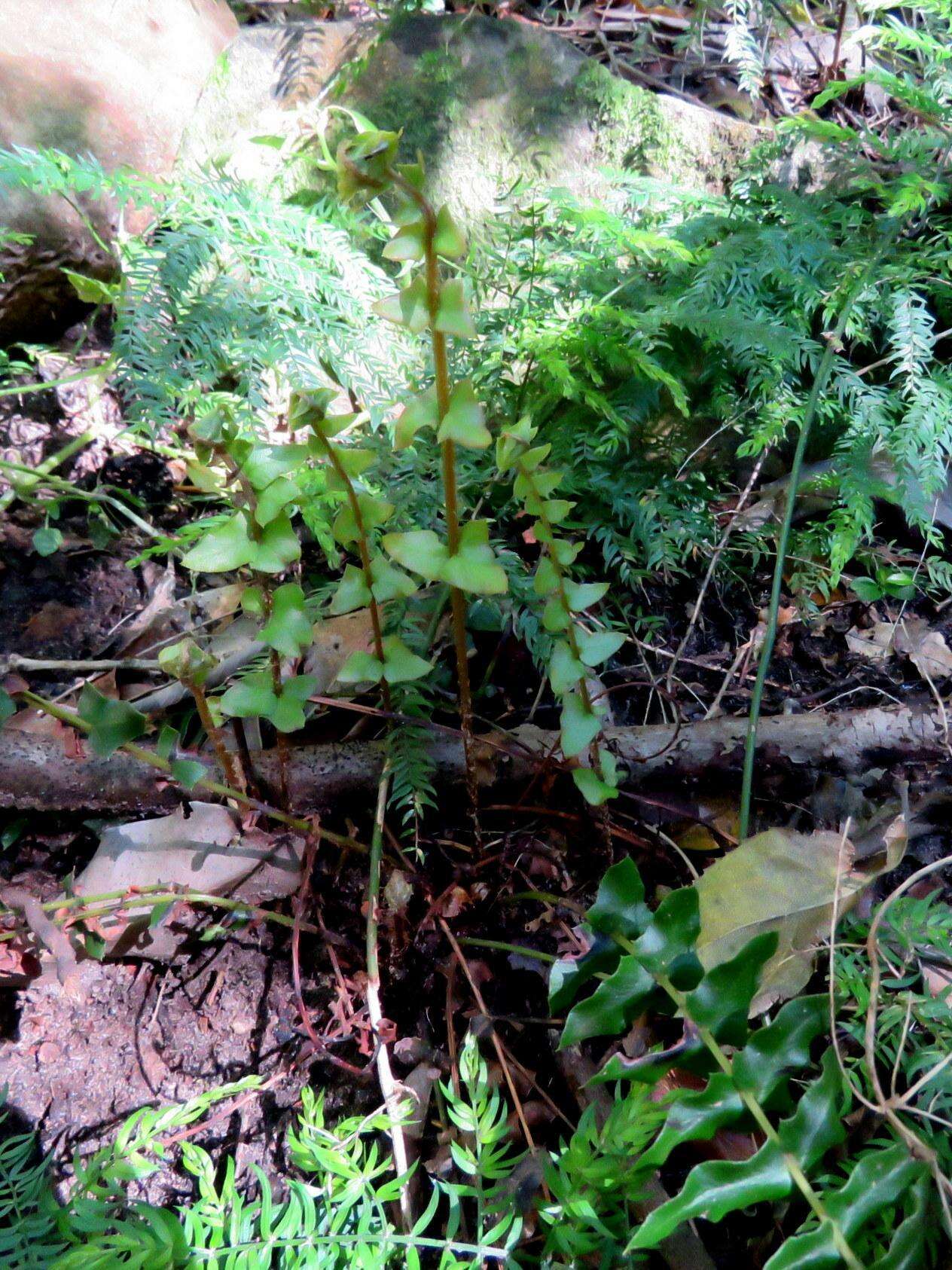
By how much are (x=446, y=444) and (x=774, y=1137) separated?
913 mm

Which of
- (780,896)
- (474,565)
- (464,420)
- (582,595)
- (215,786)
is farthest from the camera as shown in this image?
(215,786)

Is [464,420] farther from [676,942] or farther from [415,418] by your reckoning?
[676,942]

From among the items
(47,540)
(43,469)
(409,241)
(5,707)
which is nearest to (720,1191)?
(409,241)

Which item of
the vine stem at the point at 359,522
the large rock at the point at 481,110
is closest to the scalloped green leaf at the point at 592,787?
the vine stem at the point at 359,522

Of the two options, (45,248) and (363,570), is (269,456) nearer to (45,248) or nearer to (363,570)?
(363,570)

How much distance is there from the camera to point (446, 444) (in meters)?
1.11

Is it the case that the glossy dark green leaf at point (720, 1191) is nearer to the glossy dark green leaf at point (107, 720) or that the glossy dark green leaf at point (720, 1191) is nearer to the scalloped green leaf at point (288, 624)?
the scalloped green leaf at point (288, 624)

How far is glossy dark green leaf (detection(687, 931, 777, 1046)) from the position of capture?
3.46 feet

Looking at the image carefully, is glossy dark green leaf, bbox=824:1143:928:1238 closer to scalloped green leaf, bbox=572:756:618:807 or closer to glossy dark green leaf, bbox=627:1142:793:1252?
glossy dark green leaf, bbox=627:1142:793:1252

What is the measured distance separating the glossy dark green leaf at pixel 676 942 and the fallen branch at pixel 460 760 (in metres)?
0.53

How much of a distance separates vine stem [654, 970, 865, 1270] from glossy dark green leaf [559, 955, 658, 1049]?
3 cm

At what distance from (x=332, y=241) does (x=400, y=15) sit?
1.27 metres

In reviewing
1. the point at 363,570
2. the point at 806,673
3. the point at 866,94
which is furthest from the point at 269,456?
the point at 866,94

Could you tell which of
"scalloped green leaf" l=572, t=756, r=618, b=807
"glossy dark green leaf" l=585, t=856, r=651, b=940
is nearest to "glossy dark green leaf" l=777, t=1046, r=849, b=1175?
"glossy dark green leaf" l=585, t=856, r=651, b=940
